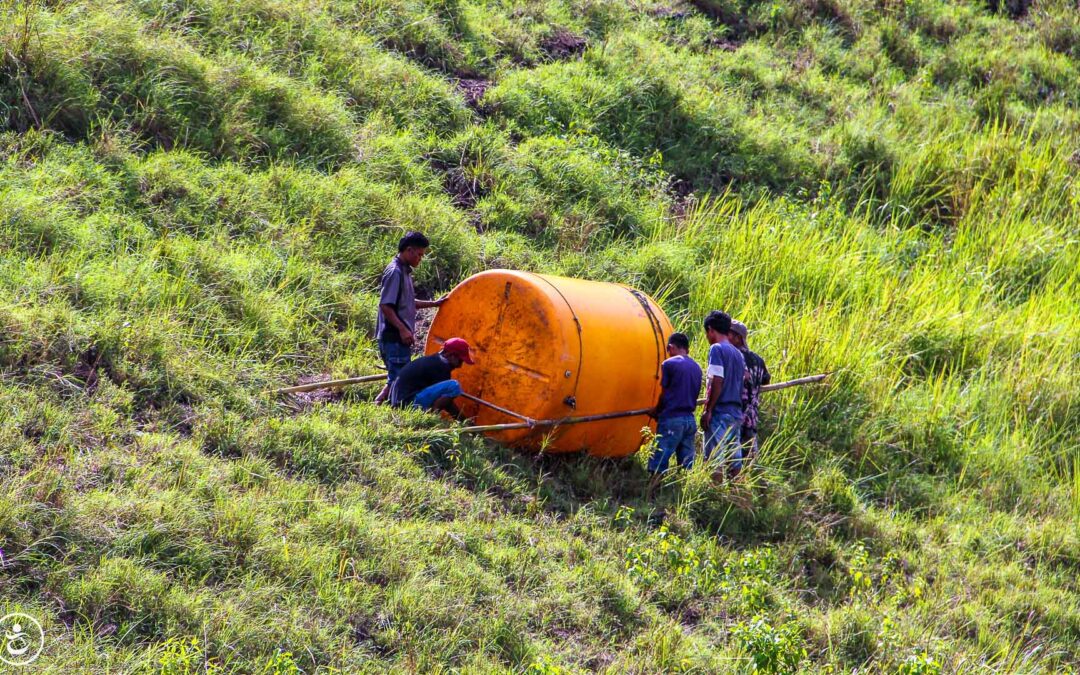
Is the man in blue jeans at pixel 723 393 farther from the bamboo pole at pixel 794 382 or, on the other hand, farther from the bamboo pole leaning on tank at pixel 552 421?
the bamboo pole at pixel 794 382

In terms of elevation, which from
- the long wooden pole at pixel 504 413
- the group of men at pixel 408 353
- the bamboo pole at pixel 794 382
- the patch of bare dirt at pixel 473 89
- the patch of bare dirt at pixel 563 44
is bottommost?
the bamboo pole at pixel 794 382

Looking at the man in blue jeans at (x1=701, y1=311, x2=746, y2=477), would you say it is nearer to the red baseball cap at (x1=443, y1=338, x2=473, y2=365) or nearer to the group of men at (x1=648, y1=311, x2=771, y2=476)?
the group of men at (x1=648, y1=311, x2=771, y2=476)

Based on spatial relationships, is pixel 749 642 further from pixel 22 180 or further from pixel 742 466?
pixel 22 180

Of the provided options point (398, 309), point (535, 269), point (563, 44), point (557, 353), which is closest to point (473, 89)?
point (563, 44)

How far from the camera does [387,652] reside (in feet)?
18.1

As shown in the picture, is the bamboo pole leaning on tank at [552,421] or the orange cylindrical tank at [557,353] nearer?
the bamboo pole leaning on tank at [552,421]

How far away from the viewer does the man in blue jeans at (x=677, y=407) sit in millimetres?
7816

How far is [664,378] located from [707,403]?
0.34 meters

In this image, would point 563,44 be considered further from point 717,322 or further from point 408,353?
point 408,353

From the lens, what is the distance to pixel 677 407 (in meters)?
7.83

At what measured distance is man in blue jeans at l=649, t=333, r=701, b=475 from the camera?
7.82m

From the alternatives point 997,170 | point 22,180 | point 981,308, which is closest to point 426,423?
point 22,180

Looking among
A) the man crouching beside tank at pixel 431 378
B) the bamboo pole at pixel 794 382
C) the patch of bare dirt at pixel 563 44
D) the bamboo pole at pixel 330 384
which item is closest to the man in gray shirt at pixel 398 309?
the bamboo pole at pixel 330 384

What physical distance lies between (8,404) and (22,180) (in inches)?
117
